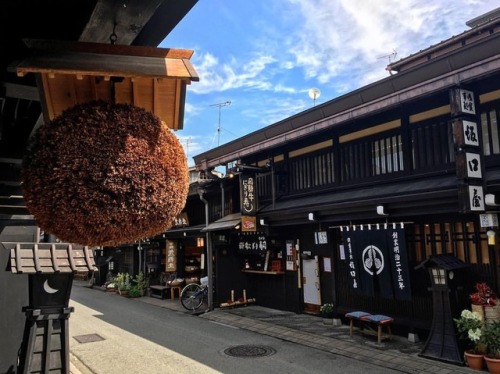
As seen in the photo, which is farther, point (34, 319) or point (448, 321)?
point (448, 321)

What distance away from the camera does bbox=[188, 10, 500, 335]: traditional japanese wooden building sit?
29.3 ft

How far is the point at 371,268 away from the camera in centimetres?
1149

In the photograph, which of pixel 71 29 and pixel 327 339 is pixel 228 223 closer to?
pixel 327 339

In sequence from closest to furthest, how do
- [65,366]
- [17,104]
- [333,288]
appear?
[17,104], [65,366], [333,288]

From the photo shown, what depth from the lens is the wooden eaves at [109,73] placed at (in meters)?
2.38

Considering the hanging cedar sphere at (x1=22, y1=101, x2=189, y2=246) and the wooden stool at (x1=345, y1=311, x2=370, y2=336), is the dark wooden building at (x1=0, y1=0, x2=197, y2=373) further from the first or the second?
the wooden stool at (x1=345, y1=311, x2=370, y2=336)

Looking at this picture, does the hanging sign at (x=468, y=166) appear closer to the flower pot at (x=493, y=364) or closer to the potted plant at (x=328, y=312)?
the flower pot at (x=493, y=364)

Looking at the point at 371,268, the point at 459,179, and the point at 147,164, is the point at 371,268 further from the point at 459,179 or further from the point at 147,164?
the point at 147,164

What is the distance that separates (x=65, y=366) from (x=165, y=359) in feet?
13.9

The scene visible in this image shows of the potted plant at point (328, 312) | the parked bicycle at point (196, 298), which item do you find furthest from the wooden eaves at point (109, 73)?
the parked bicycle at point (196, 298)

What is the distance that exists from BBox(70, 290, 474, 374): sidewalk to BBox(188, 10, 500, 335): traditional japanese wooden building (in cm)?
78

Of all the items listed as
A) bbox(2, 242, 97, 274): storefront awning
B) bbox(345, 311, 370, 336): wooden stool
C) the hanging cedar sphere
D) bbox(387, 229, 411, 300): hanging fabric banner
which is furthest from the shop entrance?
the hanging cedar sphere

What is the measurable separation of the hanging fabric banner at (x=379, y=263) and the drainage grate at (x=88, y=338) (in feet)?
27.5

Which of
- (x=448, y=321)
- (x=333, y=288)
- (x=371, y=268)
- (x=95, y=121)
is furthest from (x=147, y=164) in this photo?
(x=333, y=288)
